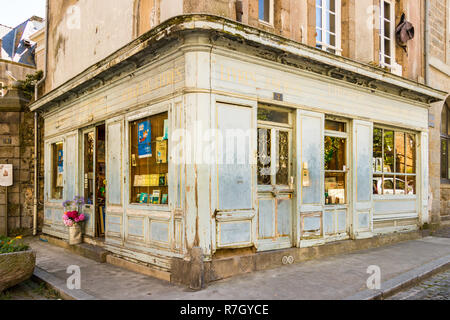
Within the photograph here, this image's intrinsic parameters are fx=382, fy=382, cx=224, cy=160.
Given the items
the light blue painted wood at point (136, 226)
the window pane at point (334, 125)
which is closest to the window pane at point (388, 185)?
the window pane at point (334, 125)

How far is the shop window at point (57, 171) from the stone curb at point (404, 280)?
338 inches

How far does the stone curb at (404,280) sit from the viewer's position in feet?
17.0

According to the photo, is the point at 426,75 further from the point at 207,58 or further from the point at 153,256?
the point at 153,256

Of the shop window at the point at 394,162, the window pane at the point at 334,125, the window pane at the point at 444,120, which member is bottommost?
the shop window at the point at 394,162

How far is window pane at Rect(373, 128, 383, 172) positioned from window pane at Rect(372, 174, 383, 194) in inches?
7.0

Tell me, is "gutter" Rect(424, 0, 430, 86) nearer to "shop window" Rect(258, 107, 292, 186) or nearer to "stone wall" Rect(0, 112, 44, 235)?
"shop window" Rect(258, 107, 292, 186)

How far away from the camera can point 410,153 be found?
10.7 m

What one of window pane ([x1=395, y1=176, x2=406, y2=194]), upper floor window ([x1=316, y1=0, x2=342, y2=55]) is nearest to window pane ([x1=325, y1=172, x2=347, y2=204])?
window pane ([x1=395, y1=176, x2=406, y2=194])

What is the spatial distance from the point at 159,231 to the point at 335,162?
14.0ft

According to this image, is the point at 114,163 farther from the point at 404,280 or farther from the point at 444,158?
Result: the point at 444,158

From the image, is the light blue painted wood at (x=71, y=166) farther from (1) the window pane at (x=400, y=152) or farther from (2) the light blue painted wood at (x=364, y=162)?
(1) the window pane at (x=400, y=152)

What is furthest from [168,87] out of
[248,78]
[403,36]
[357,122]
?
[403,36]

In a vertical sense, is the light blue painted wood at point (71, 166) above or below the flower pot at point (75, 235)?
above

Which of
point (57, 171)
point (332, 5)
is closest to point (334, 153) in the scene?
point (332, 5)
